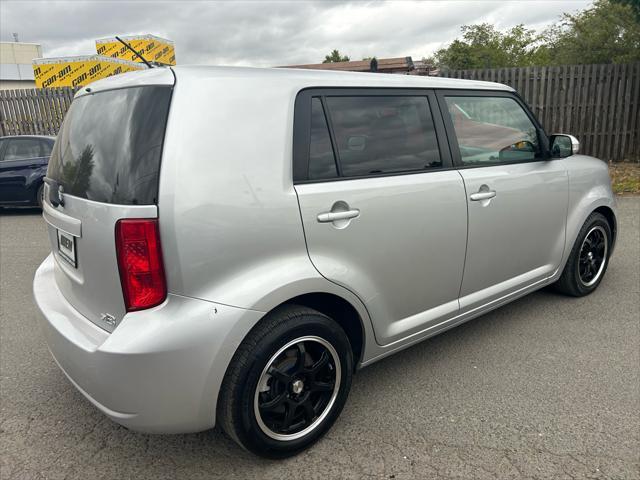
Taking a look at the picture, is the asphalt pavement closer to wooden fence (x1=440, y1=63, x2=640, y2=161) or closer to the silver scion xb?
the silver scion xb

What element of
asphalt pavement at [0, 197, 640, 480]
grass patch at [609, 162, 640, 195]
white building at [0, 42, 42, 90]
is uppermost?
white building at [0, 42, 42, 90]

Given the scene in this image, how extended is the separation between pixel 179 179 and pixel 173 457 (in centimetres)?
139

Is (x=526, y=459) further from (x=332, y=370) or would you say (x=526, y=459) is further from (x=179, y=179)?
(x=179, y=179)

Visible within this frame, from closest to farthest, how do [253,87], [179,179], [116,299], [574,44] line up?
1. [179,179]
2. [116,299]
3. [253,87]
4. [574,44]

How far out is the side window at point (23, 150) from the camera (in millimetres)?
8727

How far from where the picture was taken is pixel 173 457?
2359 millimetres

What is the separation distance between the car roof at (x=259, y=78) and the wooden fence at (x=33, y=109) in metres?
11.5

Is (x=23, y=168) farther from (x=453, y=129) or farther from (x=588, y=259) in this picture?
(x=588, y=259)

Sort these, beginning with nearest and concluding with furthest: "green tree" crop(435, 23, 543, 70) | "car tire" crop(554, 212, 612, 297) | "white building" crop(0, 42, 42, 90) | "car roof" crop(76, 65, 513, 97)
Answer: "car roof" crop(76, 65, 513, 97) < "car tire" crop(554, 212, 612, 297) < "green tree" crop(435, 23, 543, 70) < "white building" crop(0, 42, 42, 90)

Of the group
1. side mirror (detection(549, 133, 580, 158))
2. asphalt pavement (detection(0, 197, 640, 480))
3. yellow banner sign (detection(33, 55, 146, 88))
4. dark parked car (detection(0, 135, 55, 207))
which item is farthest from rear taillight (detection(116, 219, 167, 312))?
yellow banner sign (detection(33, 55, 146, 88))

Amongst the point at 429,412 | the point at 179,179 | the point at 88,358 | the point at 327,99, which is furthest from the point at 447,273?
the point at 88,358

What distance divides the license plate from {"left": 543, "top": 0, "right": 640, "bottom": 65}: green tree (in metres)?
18.3

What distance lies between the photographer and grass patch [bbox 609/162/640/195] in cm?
846

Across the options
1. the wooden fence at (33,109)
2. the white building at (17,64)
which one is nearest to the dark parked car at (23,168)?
the wooden fence at (33,109)
